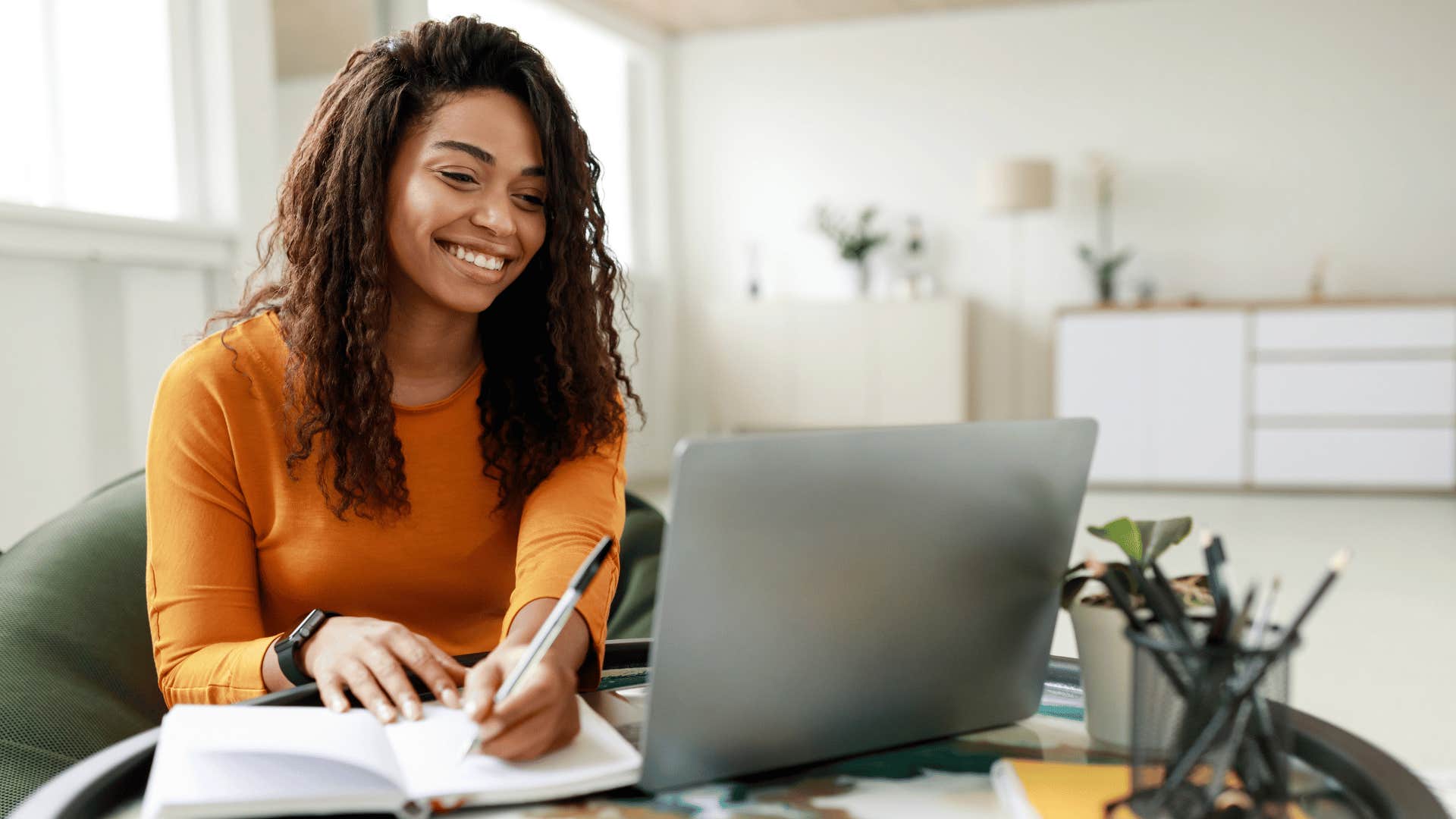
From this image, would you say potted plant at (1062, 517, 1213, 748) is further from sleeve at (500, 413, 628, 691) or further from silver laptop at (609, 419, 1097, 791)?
sleeve at (500, 413, 628, 691)

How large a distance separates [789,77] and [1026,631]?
254 inches

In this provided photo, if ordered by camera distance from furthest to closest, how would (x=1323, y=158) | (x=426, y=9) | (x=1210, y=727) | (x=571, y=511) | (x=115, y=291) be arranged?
1. (x=1323, y=158)
2. (x=426, y=9)
3. (x=115, y=291)
4. (x=571, y=511)
5. (x=1210, y=727)

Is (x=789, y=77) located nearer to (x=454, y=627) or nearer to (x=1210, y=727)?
(x=454, y=627)

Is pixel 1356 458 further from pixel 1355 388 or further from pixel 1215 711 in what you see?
pixel 1215 711

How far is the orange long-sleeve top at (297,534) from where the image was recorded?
1.05m

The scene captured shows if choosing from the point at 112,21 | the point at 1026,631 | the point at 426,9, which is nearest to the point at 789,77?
the point at 426,9

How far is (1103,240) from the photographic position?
6383 mm

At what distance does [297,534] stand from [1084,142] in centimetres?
598

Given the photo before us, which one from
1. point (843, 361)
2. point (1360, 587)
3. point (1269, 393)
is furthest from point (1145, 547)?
point (843, 361)

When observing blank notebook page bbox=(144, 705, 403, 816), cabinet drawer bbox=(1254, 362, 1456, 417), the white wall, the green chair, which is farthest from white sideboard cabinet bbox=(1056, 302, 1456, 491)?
blank notebook page bbox=(144, 705, 403, 816)

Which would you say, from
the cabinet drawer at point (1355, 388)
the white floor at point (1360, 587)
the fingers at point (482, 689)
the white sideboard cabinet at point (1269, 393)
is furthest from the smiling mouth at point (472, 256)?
the cabinet drawer at point (1355, 388)

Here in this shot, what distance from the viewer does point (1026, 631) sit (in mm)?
784

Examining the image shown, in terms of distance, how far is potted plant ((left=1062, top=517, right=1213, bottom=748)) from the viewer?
0.76 m

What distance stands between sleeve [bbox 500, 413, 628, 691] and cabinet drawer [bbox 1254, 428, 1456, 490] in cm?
522
